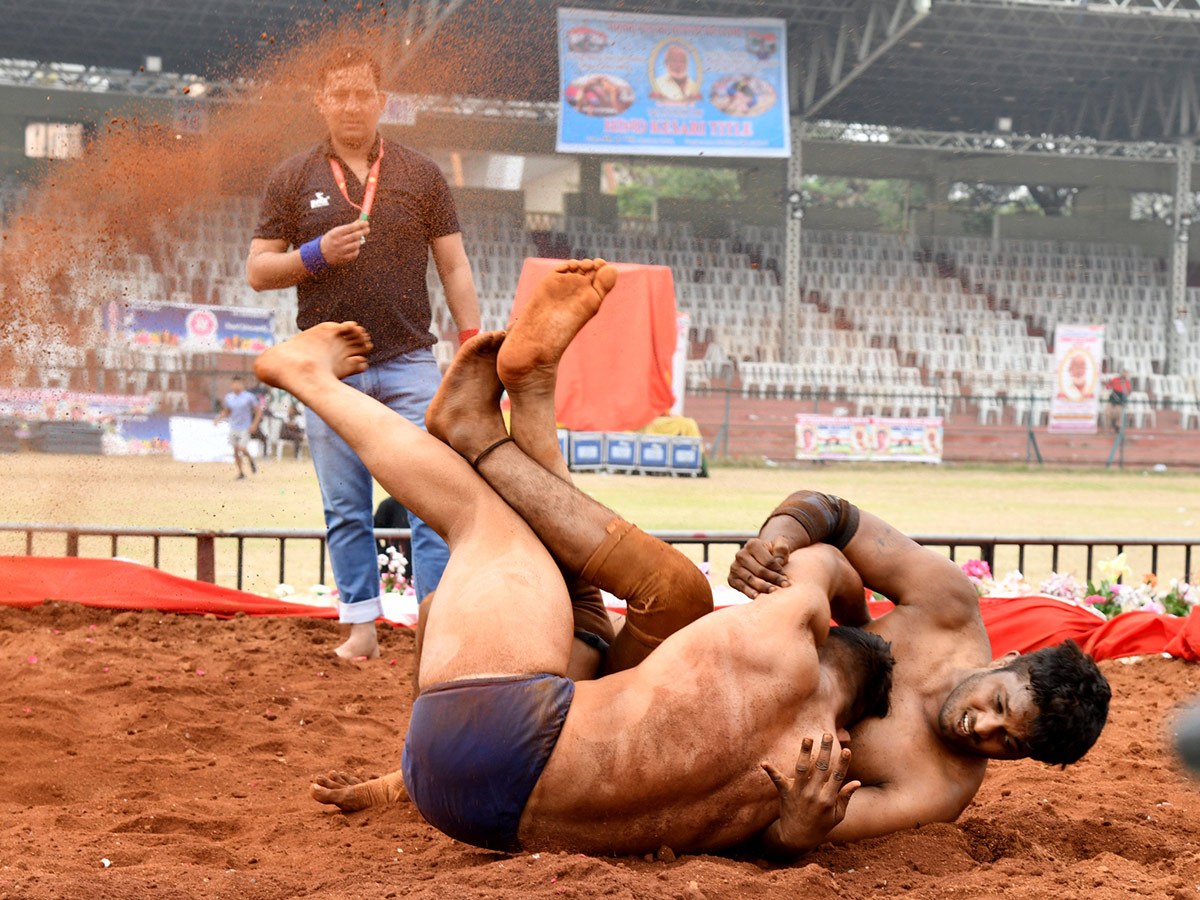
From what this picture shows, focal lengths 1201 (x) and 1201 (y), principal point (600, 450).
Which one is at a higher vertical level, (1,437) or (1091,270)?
Answer: (1091,270)

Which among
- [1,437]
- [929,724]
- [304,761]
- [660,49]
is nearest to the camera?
[929,724]

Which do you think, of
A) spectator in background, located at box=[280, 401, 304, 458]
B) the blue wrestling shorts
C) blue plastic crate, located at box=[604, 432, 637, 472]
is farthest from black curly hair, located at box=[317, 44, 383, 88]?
blue plastic crate, located at box=[604, 432, 637, 472]

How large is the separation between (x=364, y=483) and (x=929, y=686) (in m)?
2.38

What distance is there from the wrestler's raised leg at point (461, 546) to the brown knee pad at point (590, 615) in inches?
14.6

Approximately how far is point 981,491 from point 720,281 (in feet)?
35.5

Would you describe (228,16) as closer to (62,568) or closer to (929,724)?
(62,568)

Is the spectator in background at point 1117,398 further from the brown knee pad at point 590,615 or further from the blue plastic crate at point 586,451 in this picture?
the brown knee pad at point 590,615

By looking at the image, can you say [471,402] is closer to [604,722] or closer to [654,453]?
[604,722]

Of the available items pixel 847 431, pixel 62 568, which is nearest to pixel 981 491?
pixel 847 431

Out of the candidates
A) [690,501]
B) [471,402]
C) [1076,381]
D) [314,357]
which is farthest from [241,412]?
[1076,381]

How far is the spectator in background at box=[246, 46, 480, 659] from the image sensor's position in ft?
14.3

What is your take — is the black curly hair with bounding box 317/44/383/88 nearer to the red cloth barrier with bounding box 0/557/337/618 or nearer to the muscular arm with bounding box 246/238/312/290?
the muscular arm with bounding box 246/238/312/290

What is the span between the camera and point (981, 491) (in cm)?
1919

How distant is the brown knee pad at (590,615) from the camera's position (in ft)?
10.2
